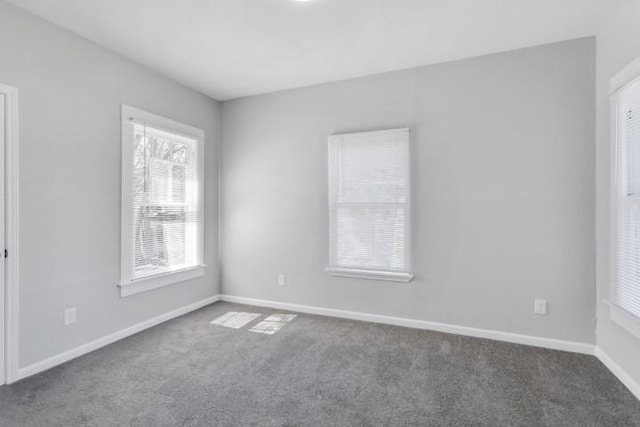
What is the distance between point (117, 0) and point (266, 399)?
286 centimetres

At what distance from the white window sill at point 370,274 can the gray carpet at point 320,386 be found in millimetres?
568

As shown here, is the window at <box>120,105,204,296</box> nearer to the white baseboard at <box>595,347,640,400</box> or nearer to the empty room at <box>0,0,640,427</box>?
the empty room at <box>0,0,640,427</box>

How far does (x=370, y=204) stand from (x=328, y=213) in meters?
0.50

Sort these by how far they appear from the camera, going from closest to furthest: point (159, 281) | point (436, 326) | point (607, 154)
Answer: point (607, 154), point (436, 326), point (159, 281)

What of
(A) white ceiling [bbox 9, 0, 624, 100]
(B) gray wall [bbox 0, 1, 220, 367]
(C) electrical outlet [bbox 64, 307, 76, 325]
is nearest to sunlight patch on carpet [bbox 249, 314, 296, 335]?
(B) gray wall [bbox 0, 1, 220, 367]

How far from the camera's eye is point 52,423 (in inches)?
74.4

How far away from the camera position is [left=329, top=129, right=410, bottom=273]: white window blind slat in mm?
3389

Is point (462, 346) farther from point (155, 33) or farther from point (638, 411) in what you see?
point (155, 33)

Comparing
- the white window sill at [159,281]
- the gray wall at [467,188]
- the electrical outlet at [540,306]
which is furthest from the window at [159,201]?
the electrical outlet at [540,306]

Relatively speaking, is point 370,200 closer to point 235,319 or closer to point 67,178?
point 235,319

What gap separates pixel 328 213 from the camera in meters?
3.75

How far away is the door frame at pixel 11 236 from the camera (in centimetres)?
229

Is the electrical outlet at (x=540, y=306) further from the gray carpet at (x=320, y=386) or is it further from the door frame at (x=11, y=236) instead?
the door frame at (x=11, y=236)

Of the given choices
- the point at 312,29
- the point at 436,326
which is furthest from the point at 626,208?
the point at 312,29
